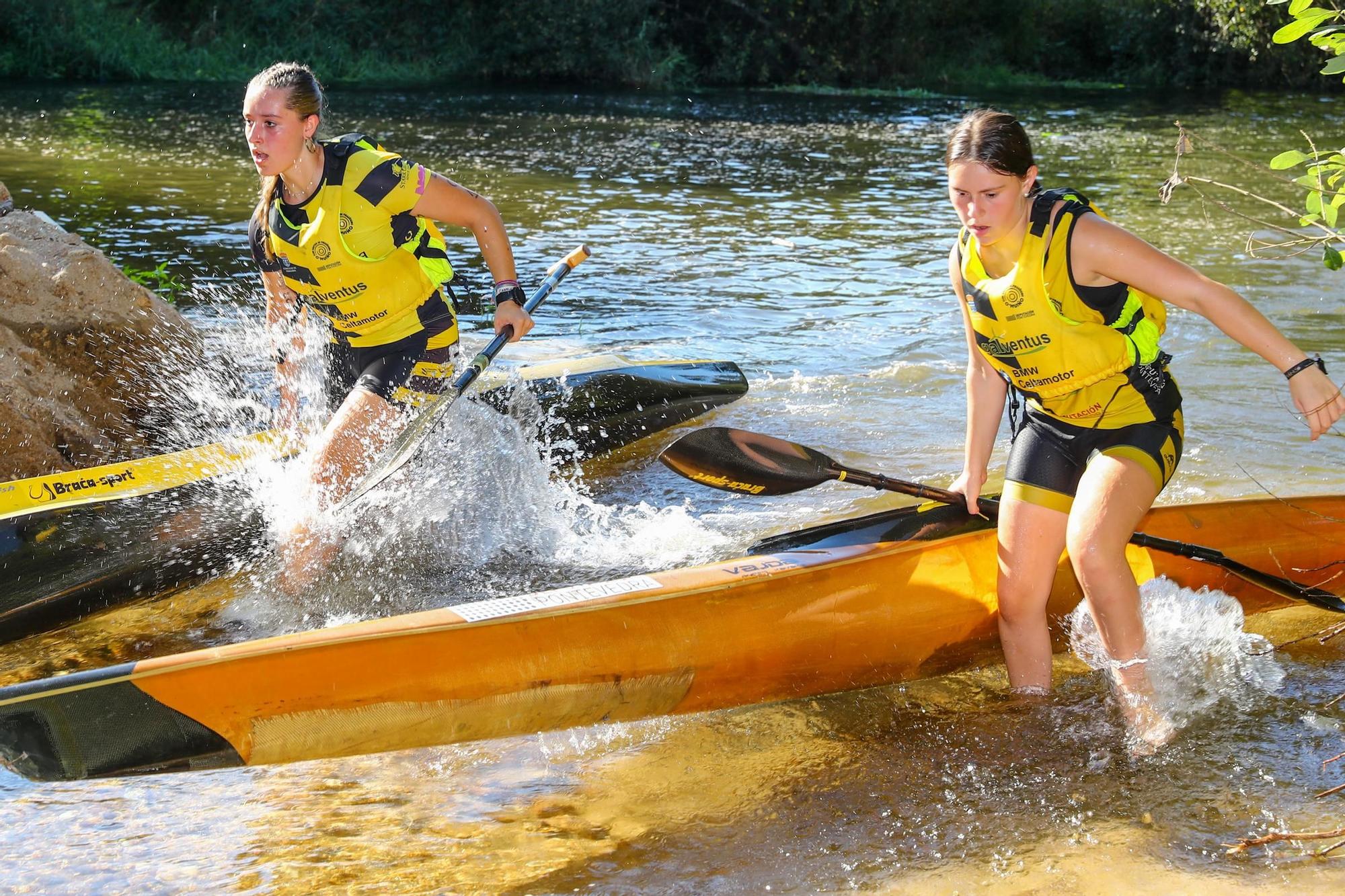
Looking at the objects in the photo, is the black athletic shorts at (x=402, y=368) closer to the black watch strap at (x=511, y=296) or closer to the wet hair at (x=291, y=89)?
the black watch strap at (x=511, y=296)

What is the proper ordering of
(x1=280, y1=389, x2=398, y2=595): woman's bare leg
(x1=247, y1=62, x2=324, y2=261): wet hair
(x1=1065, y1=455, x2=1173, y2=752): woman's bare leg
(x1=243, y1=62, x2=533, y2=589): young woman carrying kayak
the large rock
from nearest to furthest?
1. (x1=1065, y1=455, x2=1173, y2=752): woman's bare leg
2. (x1=247, y1=62, x2=324, y2=261): wet hair
3. (x1=243, y1=62, x2=533, y2=589): young woman carrying kayak
4. (x1=280, y1=389, x2=398, y2=595): woman's bare leg
5. the large rock

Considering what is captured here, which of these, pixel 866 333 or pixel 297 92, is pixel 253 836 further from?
pixel 866 333

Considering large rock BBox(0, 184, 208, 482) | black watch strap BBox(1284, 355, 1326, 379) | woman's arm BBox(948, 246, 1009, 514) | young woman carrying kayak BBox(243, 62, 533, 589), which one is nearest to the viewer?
black watch strap BBox(1284, 355, 1326, 379)

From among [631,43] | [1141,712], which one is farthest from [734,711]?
[631,43]

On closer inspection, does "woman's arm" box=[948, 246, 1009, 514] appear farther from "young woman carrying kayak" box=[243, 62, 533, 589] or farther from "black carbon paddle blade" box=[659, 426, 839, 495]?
"young woman carrying kayak" box=[243, 62, 533, 589]

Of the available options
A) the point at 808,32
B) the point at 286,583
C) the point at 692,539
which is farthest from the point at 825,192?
the point at 808,32

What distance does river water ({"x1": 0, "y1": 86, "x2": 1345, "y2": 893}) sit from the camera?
2.71 metres

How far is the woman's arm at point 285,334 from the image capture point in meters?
4.06

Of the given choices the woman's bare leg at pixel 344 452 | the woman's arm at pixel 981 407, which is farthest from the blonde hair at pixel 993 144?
the woman's bare leg at pixel 344 452

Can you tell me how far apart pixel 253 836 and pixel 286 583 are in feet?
4.62

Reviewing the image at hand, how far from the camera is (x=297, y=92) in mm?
3613

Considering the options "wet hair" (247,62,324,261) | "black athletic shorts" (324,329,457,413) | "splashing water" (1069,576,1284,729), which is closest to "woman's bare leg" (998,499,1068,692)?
"splashing water" (1069,576,1284,729)

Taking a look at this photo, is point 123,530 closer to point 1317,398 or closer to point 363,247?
point 363,247

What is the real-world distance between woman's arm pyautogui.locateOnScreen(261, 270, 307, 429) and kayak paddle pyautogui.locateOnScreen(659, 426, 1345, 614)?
1437mm
